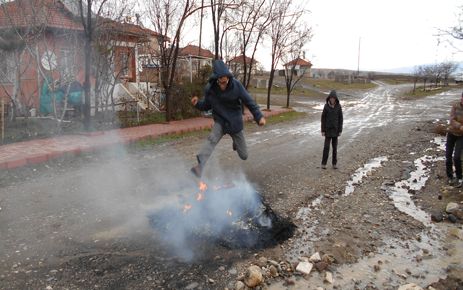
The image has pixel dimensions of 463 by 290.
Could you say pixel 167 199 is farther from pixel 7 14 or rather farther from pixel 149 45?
pixel 149 45

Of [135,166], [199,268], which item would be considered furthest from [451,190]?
[135,166]

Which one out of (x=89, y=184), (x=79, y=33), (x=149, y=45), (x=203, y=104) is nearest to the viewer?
(x=203, y=104)

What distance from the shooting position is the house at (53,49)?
35.5 feet

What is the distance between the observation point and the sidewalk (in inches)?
313

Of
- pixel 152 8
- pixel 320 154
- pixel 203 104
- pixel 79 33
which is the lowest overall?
pixel 320 154

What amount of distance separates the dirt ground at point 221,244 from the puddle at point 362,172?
0.07ft

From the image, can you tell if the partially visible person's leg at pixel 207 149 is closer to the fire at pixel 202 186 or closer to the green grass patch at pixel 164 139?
the fire at pixel 202 186

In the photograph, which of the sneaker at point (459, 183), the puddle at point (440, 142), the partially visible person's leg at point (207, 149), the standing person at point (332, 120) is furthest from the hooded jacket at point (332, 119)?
the puddle at point (440, 142)

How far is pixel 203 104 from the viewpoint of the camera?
585cm

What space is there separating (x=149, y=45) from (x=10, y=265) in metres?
14.7

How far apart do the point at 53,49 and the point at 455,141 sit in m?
10.4

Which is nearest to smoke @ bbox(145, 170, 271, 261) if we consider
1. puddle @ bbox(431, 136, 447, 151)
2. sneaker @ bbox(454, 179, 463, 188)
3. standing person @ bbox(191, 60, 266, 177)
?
standing person @ bbox(191, 60, 266, 177)

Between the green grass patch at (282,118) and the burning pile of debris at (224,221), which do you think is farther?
the green grass patch at (282,118)

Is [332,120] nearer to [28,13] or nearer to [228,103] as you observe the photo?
[228,103]
